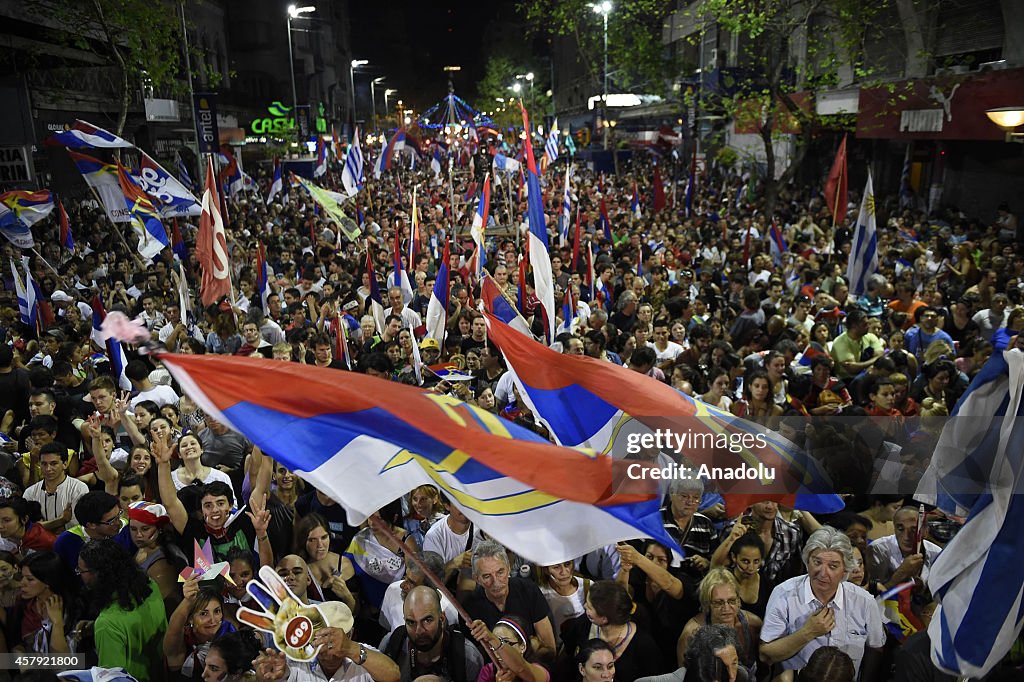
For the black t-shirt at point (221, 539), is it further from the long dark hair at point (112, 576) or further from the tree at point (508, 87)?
the tree at point (508, 87)

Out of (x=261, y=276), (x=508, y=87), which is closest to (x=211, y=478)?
(x=261, y=276)

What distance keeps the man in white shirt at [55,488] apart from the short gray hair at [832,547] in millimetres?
4895

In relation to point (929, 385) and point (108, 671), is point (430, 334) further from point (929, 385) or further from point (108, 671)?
point (108, 671)

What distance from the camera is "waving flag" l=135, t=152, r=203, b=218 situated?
487 inches

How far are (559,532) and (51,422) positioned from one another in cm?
476

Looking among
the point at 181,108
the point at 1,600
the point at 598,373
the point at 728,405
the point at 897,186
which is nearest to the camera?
the point at 1,600

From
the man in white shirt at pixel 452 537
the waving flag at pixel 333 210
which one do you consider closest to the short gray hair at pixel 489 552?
the man in white shirt at pixel 452 537

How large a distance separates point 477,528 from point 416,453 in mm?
1488

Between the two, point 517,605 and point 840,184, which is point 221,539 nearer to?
point 517,605

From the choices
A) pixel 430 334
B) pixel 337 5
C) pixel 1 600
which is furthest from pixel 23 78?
pixel 337 5

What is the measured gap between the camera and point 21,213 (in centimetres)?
1261

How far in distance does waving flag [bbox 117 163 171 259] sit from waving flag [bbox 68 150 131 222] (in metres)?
0.23

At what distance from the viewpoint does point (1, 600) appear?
4.70 meters

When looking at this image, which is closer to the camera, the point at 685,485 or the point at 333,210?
the point at 685,485
